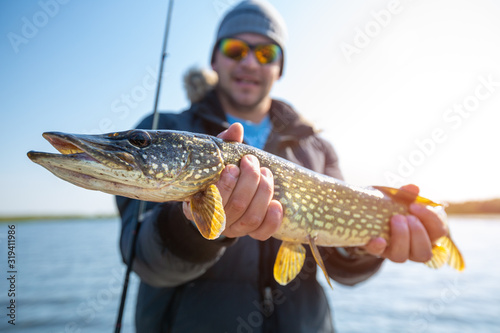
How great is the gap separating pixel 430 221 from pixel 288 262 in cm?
124

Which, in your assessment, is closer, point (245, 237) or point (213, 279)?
point (213, 279)

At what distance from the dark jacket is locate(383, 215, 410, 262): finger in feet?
1.12

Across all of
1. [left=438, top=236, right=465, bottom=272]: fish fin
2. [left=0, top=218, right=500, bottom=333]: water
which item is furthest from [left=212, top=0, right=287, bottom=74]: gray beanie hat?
[left=0, top=218, right=500, bottom=333]: water

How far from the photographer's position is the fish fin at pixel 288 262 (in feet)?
6.86

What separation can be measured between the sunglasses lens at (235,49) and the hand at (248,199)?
175cm

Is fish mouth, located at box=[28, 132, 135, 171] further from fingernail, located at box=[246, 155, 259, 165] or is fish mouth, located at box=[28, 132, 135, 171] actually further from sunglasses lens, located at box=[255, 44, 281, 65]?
sunglasses lens, located at box=[255, 44, 281, 65]

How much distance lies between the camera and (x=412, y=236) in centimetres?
244

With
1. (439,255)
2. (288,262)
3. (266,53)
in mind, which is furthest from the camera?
(266,53)

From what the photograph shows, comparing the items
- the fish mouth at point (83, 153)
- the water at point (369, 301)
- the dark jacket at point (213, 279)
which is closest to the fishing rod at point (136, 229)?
the dark jacket at point (213, 279)

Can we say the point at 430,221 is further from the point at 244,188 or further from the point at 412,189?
the point at 244,188

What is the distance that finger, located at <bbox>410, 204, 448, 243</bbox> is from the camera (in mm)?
2484

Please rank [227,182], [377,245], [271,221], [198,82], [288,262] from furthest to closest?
[198,82] → [377,245] → [288,262] → [271,221] → [227,182]

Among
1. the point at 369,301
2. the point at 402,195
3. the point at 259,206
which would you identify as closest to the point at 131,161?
the point at 259,206

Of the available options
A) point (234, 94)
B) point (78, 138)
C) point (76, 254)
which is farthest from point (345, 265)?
point (76, 254)
